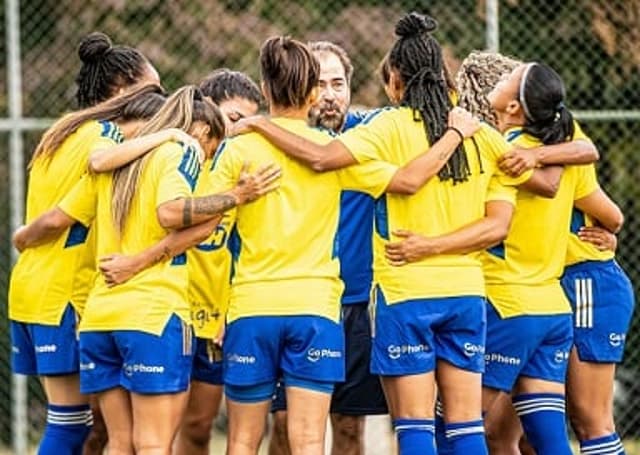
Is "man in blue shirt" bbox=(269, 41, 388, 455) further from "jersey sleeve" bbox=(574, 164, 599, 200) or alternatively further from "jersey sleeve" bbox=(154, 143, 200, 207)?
"jersey sleeve" bbox=(154, 143, 200, 207)

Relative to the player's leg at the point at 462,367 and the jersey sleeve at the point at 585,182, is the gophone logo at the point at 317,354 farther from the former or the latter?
the jersey sleeve at the point at 585,182

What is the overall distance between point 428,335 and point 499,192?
637 millimetres

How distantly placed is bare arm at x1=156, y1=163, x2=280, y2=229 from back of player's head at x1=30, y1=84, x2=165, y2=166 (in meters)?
0.75

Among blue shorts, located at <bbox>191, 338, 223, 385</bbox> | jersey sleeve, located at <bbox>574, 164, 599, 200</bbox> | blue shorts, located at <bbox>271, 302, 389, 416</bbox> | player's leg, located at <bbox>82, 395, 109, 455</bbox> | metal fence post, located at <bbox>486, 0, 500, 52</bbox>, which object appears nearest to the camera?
jersey sleeve, located at <bbox>574, 164, 599, 200</bbox>

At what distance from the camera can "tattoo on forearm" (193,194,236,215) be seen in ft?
22.1

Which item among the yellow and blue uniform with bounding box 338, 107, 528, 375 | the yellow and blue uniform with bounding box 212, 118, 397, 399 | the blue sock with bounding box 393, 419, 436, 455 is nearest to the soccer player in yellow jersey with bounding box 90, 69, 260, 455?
the yellow and blue uniform with bounding box 212, 118, 397, 399

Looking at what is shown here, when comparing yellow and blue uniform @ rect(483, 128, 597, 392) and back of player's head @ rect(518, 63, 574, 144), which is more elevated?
back of player's head @ rect(518, 63, 574, 144)

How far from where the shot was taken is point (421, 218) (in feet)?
22.6

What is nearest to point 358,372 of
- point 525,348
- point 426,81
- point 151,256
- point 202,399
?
point 202,399

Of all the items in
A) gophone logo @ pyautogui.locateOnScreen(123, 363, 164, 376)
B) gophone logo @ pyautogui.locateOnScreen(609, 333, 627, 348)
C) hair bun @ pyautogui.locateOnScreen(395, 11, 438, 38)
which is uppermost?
A: hair bun @ pyautogui.locateOnScreen(395, 11, 438, 38)

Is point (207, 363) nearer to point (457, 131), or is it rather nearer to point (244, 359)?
point (244, 359)

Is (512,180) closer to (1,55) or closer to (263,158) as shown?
(263,158)

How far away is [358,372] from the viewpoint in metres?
7.94

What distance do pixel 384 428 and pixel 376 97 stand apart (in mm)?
2032
